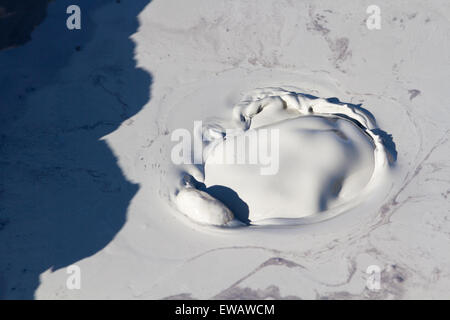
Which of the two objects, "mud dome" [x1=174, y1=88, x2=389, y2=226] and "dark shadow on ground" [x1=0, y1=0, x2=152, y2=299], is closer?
"dark shadow on ground" [x1=0, y1=0, x2=152, y2=299]

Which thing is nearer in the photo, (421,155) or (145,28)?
(421,155)

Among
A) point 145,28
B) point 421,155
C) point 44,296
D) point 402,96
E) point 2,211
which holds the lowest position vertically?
point 44,296

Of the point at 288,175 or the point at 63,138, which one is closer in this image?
the point at 288,175

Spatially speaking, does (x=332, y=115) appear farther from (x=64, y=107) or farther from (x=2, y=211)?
(x=2, y=211)

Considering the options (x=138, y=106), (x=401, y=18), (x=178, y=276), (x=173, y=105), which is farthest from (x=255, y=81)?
(x=178, y=276)

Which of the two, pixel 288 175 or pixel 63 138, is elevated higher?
pixel 63 138
